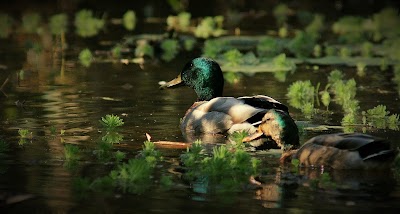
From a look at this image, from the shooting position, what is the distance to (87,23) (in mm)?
26016

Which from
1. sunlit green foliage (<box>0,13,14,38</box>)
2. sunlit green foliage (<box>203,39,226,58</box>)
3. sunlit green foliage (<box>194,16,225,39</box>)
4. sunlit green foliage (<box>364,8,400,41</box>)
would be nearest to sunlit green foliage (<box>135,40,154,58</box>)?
sunlit green foliage (<box>203,39,226,58</box>)

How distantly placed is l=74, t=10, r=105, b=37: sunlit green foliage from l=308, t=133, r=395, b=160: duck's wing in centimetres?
1490

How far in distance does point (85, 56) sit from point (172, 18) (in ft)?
21.9

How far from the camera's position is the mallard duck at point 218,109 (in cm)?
1216

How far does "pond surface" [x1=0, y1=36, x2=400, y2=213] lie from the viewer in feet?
29.2

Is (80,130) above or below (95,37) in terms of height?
below

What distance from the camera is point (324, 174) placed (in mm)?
9750

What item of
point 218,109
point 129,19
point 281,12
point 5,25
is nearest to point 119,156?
point 218,109

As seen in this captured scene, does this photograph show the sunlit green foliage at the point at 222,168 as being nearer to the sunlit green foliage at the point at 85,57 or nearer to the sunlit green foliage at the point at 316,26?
the sunlit green foliage at the point at 85,57

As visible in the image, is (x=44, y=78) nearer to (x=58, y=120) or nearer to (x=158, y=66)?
(x=158, y=66)

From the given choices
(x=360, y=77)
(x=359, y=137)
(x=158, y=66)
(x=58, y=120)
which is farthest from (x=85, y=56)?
(x=359, y=137)

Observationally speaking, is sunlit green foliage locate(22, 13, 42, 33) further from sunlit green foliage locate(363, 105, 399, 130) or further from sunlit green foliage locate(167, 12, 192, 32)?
sunlit green foliage locate(363, 105, 399, 130)

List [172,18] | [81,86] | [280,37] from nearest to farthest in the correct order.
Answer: [81,86] < [280,37] < [172,18]

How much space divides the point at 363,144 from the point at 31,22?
16.7m
